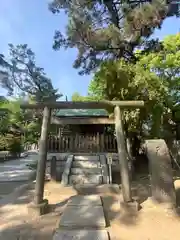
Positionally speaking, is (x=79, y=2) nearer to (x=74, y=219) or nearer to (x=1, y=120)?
(x=1, y=120)

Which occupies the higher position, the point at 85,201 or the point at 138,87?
the point at 138,87

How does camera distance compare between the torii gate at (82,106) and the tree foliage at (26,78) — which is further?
the tree foliage at (26,78)

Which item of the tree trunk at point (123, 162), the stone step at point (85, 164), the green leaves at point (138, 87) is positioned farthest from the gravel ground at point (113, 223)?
the green leaves at point (138, 87)

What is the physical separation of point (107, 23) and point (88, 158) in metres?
7.14

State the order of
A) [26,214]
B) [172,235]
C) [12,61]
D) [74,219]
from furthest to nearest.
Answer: [12,61], [26,214], [74,219], [172,235]

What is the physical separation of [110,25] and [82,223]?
369 inches

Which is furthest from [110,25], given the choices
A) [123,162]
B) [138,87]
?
[123,162]

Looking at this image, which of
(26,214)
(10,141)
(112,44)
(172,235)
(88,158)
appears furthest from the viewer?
(10,141)

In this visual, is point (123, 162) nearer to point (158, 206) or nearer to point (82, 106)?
point (158, 206)

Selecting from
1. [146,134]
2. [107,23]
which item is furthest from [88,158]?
[107,23]

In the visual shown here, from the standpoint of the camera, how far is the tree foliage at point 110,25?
972 centimetres

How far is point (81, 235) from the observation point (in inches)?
132

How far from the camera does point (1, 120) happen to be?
14812 mm

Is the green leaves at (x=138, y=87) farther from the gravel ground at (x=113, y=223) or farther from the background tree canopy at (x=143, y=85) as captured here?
the gravel ground at (x=113, y=223)
